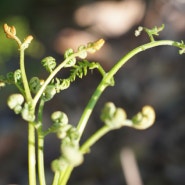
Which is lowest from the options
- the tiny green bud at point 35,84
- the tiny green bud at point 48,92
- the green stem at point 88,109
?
the green stem at point 88,109

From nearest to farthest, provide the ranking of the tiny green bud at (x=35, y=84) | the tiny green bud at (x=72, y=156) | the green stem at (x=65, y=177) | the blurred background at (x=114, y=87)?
the tiny green bud at (x=72, y=156) → the green stem at (x=65, y=177) → the tiny green bud at (x=35, y=84) → the blurred background at (x=114, y=87)

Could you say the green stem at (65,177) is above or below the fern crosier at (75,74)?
below

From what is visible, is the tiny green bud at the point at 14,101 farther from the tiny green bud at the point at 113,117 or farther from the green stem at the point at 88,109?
the tiny green bud at the point at 113,117

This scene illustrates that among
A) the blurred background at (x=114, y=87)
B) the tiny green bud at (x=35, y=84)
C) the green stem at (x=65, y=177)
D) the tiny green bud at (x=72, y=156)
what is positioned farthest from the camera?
the blurred background at (x=114, y=87)

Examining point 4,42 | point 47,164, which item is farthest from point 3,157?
point 4,42

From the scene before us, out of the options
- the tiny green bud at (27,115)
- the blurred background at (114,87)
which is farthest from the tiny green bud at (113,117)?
the blurred background at (114,87)

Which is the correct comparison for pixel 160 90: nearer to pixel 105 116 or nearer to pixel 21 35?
pixel 21 35

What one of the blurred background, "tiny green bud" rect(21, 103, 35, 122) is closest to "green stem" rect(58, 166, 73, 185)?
"tiny green bud" rect(21, 103, 35, 122)

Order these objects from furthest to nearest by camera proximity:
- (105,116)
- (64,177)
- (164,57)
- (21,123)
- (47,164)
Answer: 1. (164,57)
2. (21,123)
3. (47,164)
4. (64,177)
5. (105,116)
